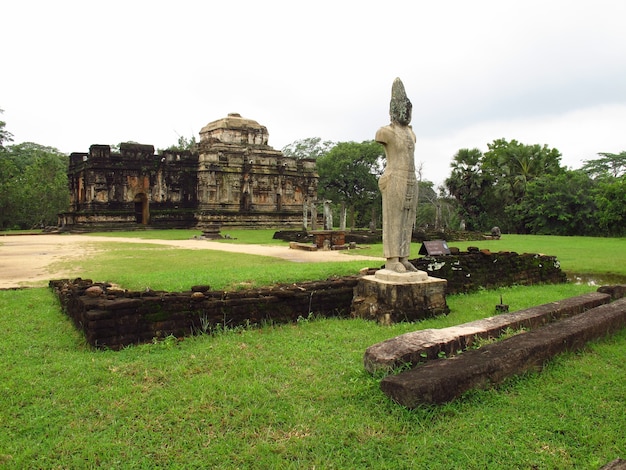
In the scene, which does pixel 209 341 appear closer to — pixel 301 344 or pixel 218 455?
pixel 301 344

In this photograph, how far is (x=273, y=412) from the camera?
122 inches

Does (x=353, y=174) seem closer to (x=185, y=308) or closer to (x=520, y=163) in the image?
(x=520, y=163)

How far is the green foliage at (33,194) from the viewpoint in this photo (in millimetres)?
28859

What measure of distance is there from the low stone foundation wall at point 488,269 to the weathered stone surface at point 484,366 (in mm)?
3141

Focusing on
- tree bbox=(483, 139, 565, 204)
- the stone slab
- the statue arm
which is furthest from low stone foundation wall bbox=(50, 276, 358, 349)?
tree bbox=(483, 139, 565, 204)

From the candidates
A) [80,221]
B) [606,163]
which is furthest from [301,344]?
[606,163]

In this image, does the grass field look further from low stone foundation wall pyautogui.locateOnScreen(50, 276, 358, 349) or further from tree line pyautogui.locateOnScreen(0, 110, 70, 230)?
tree line pyautogui.locateOnScreen(0, 110, 70, 230)

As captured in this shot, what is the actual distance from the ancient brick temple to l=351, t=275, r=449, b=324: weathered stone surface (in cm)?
2099

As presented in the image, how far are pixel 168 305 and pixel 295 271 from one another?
2806 mm

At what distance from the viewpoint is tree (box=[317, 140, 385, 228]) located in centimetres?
3634

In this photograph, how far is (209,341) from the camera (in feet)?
15.6

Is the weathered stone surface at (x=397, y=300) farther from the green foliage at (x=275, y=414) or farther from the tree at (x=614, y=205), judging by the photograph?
the tree at (x=614, y=205)

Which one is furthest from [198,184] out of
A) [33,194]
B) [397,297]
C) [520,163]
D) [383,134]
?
[397,297]

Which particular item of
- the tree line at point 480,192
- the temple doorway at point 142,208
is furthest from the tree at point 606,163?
the temple doorway at point 142,208
